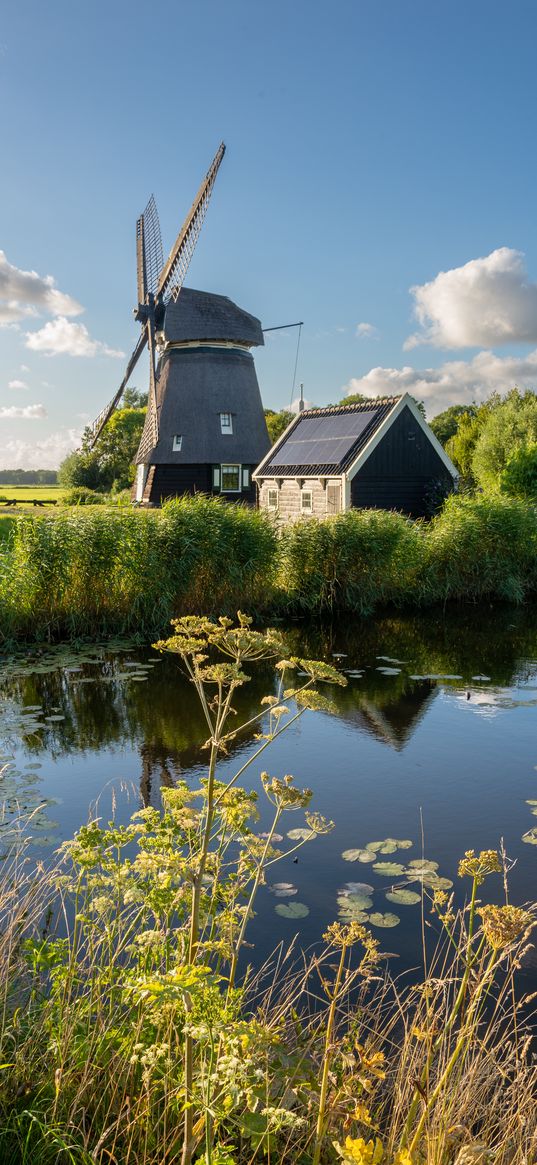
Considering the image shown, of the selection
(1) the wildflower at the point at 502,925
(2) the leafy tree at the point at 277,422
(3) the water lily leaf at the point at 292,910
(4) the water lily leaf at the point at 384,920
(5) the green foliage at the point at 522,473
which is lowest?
(3) the water lily leaf at the point at 292,910

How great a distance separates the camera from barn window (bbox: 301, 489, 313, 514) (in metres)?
21.7

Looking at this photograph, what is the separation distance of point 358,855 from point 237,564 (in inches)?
329

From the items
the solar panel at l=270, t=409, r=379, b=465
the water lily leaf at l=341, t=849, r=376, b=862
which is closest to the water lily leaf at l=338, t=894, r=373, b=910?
the water lily leaf at l=341, t=849, r=376, b=862

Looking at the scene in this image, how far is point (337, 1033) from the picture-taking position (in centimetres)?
325

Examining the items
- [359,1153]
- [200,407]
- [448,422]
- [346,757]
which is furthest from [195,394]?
[448,422]

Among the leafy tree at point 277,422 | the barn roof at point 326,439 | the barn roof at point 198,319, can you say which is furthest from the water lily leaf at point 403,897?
the leafy tree at point 277,422

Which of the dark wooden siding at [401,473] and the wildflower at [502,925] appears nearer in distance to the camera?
the wildflower at [502,925]

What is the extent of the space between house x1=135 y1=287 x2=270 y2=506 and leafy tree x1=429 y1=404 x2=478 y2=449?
30.0 m

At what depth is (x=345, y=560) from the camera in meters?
13.9

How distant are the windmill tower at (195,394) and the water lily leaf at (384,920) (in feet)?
79.6

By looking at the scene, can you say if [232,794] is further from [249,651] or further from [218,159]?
[218,159]

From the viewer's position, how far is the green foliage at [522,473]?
22.9m

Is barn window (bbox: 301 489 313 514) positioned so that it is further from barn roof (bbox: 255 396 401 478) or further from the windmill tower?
the windmill tower

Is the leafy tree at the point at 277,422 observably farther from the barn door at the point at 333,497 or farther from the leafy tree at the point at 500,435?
the barn door at the point at 333,497
